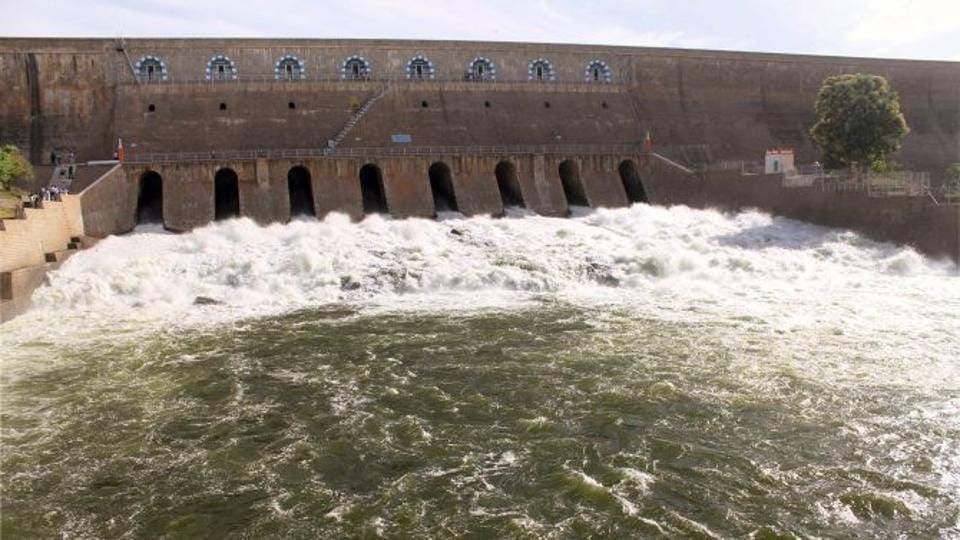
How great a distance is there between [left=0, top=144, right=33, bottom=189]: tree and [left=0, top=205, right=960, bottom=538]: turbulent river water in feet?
14.2

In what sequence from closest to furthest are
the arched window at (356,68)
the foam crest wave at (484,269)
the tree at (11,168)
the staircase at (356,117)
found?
the foam crest wave at (484,269) → the tree at (11,168) → the staircase at (356,117) → the arched window at (356,68)

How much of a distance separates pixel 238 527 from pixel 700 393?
18.0 ft


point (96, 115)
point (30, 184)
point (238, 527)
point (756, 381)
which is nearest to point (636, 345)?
point (756, 381)

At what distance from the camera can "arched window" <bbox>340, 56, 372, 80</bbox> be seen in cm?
2679

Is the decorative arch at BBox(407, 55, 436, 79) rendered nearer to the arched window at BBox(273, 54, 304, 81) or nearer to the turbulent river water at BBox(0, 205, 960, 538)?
the arched window at BBox(273, 54, 304, 81)

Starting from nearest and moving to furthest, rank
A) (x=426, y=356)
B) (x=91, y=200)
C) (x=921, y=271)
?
(x=426, y=356), (x=921, y=271), (x=91, y=200)

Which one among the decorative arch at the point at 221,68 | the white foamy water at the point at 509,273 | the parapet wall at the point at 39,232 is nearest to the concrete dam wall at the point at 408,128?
the decorative arch at the point at 221,68

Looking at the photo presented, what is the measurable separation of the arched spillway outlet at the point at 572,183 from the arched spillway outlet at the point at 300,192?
26.3 ft

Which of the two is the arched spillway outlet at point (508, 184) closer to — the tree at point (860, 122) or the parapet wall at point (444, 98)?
the parapet wall at point (444, 98)

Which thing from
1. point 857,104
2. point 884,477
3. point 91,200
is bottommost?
point 884,477

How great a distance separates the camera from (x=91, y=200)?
1936 centimetres

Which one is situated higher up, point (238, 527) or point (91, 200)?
point (91, 200)

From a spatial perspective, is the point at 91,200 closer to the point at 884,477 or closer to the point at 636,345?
the point at 636,345

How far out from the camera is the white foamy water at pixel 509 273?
14.3 m
